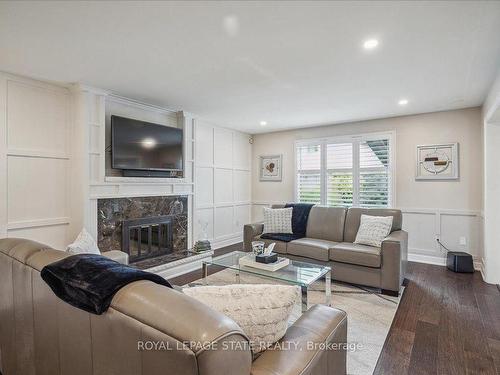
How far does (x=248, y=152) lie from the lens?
6.52m

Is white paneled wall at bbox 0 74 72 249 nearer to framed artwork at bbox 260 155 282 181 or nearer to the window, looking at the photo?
framed artwork at bbox 260 155 282 181

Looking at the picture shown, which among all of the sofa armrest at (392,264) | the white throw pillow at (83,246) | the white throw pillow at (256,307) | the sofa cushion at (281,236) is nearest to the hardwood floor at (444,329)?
the sofa armrest at (392,264)

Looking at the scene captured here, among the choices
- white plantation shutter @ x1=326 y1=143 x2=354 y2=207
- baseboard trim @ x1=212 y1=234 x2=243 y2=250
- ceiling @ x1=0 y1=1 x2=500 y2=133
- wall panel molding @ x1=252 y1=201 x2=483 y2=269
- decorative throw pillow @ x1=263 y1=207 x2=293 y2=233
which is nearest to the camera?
ceiling @ x1=0 y1=1 x2=500 y2=133

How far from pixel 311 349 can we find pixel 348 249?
250 cm

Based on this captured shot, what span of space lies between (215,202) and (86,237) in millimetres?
3244

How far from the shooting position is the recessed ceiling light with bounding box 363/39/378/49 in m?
2.31

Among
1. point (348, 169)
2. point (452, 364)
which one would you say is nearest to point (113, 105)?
point (348, 169)

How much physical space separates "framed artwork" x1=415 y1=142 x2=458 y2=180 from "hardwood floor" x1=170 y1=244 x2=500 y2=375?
1.59 metres

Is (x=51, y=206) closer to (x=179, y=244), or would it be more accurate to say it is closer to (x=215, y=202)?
(x=179, y=244)

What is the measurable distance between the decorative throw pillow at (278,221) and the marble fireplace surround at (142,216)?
130 centimetres

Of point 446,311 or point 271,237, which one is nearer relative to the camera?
point 446,311

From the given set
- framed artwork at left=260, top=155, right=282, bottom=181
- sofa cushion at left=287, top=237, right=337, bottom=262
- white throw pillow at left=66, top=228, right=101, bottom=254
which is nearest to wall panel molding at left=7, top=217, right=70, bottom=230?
white throw pillow at left=66, top=228, right=101, bottom=254

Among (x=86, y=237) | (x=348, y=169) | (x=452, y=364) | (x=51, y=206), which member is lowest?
(x=452, y=364)

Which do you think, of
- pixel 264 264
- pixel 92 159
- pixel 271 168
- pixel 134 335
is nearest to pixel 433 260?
pixel 264 264
